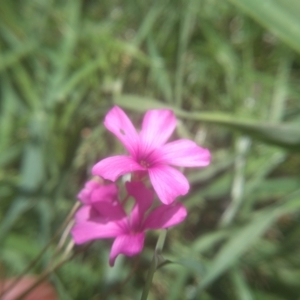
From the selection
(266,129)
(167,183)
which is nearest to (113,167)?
(167,183)

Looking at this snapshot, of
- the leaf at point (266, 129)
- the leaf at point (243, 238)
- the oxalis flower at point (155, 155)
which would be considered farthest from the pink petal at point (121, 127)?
the leaf at point (243, 238)

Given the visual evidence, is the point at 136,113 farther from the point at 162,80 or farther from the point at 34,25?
the point at 34,25

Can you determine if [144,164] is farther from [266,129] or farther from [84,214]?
[266,129]

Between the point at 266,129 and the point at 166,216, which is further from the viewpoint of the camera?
the point at 266,129

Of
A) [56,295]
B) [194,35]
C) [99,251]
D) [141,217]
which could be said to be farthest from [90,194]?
[194,35]

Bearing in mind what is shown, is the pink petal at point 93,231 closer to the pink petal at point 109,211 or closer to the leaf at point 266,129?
the pink petal at point 109,211

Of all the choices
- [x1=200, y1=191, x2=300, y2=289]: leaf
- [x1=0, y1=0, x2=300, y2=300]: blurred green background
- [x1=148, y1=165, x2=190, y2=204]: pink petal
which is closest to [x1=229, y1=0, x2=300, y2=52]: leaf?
[x1=0, y1=0, x2=300, y2=300]: blurred green background

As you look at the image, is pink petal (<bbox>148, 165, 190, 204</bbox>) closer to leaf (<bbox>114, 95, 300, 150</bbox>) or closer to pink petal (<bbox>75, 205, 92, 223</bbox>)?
pink petal (<bbox>75, 205, 92, 223</bbox>)
